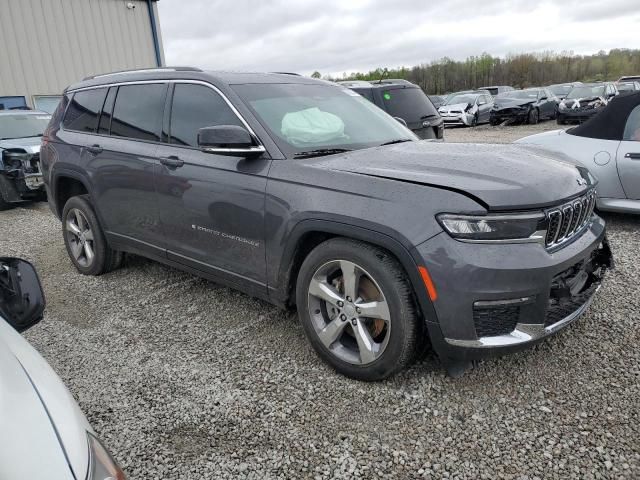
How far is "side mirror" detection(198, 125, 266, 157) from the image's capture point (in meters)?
2.91

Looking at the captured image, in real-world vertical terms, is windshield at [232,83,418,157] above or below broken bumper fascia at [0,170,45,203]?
above

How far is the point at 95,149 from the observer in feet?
13.9

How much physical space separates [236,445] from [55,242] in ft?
16.1

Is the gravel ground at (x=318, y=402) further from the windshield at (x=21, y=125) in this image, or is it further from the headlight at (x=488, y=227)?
the windshield at (x=21, y=125)

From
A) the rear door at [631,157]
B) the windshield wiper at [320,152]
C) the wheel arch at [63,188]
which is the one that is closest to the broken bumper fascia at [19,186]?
the wheel arch at [63,188]

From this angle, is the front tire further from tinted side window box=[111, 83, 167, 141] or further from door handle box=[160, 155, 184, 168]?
tinted side window box=[111, 83, 167, 141]

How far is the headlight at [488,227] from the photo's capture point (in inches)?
92.1

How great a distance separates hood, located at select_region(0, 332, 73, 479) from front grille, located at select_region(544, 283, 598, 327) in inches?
86.6

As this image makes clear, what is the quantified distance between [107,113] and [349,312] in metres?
2.93

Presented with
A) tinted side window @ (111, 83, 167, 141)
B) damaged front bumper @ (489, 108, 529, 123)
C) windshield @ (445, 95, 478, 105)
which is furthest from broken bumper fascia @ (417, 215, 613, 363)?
windshield @ (445, 95, 478, 105)

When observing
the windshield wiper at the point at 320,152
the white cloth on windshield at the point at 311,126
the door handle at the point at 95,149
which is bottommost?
the windshield wiper at the point at 320,152

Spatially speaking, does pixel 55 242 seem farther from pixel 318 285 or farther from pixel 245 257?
pixel 318 285

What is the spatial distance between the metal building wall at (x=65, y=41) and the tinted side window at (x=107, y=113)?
47.7 feet

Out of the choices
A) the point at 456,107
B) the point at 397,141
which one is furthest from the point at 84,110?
the point at 456,107
